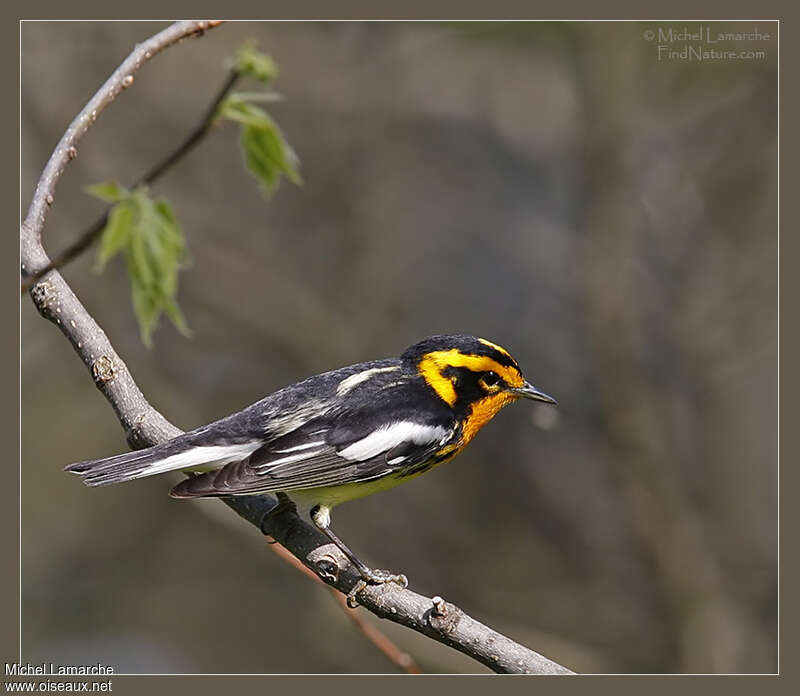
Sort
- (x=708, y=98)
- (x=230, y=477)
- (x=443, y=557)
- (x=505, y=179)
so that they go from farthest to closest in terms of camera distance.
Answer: (x=505, y=179), (x=443, y=557), (x=708, y=98), (x=230, y=477)

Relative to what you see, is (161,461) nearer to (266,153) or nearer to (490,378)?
(490,378)

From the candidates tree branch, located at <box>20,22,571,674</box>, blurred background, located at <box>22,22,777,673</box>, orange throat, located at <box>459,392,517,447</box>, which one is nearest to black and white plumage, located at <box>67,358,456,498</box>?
orange throat, located at <box>459,392,517,447</box>

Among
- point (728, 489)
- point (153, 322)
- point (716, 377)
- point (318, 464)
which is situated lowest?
point (728, 489)

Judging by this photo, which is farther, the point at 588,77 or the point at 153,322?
the point at 588,77

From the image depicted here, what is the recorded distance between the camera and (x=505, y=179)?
10.9m

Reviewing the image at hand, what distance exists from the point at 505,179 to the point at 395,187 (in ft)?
4.19

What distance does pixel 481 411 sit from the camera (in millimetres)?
4832

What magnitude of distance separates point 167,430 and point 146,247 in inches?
75.0

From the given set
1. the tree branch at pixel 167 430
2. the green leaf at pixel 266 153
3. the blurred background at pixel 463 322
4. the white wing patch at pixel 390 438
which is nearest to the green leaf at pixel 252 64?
the green leaf at pixel 266 153

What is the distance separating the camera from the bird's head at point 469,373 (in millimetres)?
4719

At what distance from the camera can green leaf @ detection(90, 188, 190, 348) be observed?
8.48 feet

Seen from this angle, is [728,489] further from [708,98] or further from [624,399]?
[708,98]

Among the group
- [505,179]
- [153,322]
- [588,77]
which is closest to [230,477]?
[153,322]

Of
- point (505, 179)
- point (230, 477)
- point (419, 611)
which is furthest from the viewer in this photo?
point (505, 179)
